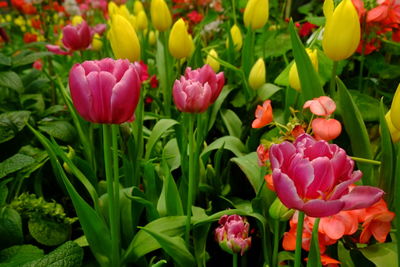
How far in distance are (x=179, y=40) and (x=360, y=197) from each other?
58 centimetres

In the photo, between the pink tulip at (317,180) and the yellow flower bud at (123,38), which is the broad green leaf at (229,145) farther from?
the pink tulip at (317,180)

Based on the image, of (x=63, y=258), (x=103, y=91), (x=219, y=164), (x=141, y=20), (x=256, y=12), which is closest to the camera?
(x=103, y=91)

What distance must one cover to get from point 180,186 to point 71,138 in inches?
13.8

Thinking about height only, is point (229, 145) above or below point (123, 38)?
below

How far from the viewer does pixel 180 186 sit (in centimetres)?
80

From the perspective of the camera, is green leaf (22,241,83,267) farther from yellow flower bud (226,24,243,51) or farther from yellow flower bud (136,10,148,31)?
yellow flower bud (136,10,148,31)

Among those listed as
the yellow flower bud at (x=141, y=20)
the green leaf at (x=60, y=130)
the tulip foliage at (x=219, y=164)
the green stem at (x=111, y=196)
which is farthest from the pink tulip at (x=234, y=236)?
the yellow flower bud at (x=141, y=20)

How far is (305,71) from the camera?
659mm

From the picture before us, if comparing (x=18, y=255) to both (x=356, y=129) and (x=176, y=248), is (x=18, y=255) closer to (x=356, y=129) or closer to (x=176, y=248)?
(x=176, y=248)

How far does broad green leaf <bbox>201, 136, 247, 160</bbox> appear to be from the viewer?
33.9 inches

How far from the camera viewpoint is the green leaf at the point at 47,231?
80 cm

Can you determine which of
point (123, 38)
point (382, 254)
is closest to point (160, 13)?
point (123, 38)

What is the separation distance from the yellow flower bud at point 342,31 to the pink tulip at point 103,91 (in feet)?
0.90

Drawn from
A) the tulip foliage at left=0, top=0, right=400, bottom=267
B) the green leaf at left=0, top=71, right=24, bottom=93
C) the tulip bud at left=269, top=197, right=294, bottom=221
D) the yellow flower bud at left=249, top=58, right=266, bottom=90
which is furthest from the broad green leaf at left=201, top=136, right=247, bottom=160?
the green leaf at left=0, top=71, right=24, bottom=93
